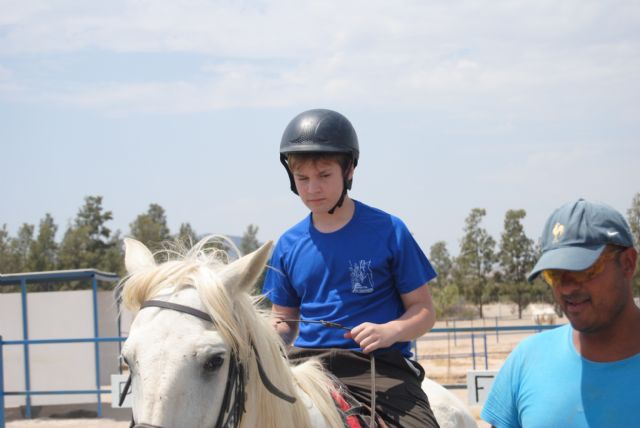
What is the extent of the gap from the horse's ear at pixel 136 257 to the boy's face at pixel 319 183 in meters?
0.82

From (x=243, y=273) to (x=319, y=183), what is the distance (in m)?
0.87

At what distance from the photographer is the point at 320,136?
349 cm

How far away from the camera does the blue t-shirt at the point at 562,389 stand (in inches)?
75.5

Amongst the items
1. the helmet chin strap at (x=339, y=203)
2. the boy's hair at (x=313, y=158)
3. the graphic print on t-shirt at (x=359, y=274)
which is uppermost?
the boy's hair at (x=313, y=158)

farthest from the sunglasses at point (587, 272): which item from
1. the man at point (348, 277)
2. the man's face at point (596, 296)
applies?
the man at point (348, 277)

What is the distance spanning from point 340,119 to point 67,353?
11.8m

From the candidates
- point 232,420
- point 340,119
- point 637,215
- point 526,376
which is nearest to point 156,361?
point 232,420

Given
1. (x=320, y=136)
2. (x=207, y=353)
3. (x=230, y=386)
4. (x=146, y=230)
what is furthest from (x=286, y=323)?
(x=146, y=230)

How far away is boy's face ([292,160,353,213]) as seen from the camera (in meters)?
3.47

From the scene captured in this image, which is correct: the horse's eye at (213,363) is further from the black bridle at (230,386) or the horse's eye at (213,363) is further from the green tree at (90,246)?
the green tree at (90,246)

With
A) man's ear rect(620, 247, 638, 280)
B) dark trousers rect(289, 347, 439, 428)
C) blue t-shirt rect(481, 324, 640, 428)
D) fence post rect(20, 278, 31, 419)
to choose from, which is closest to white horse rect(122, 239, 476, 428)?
dark trousers rect(289, 347, 439, 428)

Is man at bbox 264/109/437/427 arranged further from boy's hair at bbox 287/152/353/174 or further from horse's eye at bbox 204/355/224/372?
horse's eye at bbox 204/355/224/372

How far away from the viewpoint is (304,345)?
3594 mm

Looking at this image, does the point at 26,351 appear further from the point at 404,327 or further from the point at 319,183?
the point at 404,327
